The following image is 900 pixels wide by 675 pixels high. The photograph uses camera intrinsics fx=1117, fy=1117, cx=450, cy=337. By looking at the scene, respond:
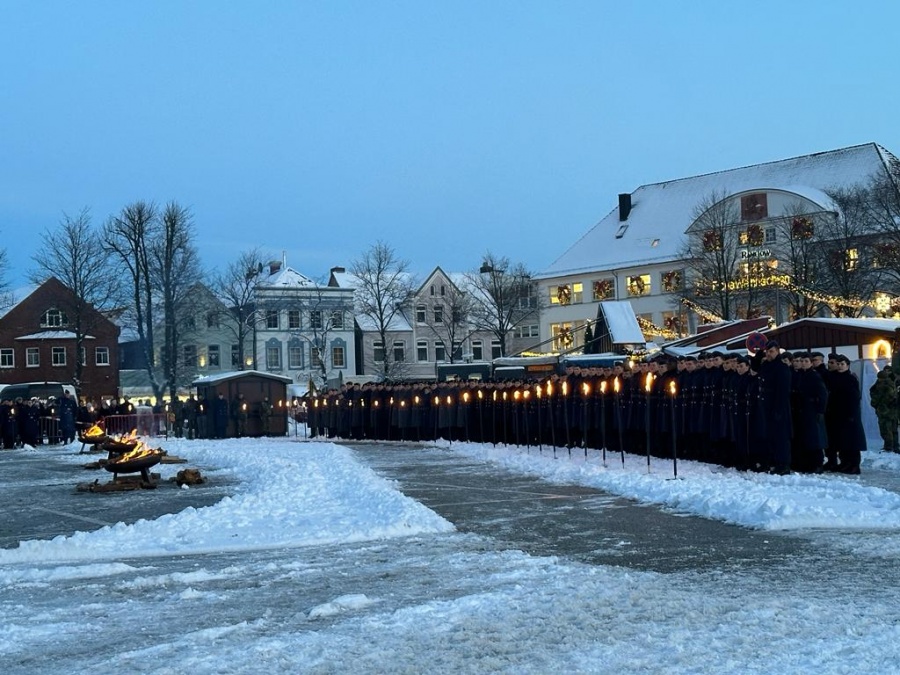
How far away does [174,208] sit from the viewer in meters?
66.8

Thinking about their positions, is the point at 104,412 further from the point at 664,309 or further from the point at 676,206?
the point at 676,206

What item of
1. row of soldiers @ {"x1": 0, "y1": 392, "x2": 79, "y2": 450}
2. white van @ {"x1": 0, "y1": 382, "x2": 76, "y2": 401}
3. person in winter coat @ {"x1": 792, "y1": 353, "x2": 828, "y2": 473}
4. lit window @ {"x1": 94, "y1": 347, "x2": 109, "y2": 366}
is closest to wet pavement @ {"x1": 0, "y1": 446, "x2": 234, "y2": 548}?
person in winter coat @ {"x1": 792, "y1": 353, "x2": 828, "y2": 473}

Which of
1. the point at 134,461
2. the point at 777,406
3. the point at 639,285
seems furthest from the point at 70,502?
the point at 639,285

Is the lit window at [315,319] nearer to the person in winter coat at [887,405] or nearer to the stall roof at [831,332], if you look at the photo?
the stall roof at [831,332]

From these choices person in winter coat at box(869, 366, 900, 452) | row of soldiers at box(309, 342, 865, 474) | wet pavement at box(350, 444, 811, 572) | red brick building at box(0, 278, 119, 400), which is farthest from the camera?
red brick building at box(0, 278, 119, 400)

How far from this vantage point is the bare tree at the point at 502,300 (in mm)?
85250

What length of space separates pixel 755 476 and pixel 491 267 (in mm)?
72375

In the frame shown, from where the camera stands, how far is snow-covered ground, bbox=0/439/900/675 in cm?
684

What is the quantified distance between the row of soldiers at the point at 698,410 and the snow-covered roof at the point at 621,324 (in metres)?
9.85

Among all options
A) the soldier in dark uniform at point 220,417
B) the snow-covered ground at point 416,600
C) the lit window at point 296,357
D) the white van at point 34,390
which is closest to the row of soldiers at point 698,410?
the snow-covered ground at point 416,600

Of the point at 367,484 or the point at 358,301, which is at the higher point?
the point at 358,301

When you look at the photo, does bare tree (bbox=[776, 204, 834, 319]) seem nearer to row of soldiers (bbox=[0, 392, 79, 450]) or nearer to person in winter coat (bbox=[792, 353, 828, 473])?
person in winter coat (bbox=[792, 353, 828, 473])

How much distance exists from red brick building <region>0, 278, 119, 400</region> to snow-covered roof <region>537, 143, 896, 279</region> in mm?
32215

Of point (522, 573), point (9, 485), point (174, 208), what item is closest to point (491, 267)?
point (174, 208)
